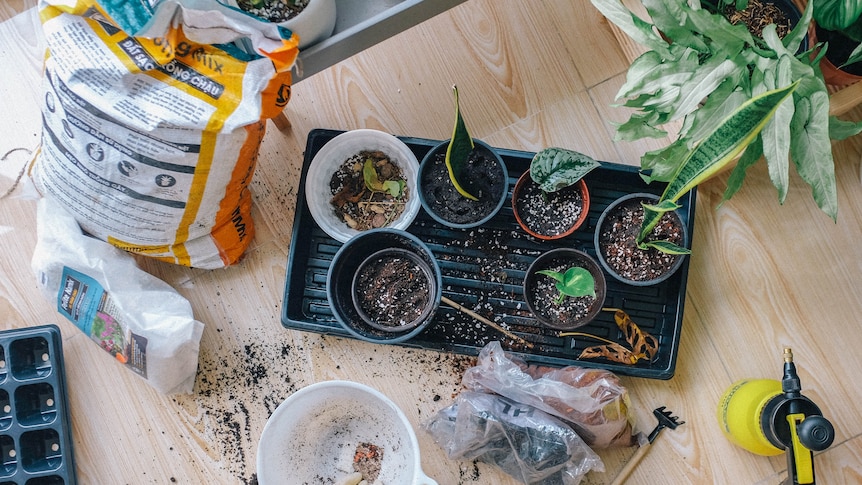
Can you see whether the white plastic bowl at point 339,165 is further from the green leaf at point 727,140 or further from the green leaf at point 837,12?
the green leaf at point 837,12

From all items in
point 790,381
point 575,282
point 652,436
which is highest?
point 575,282

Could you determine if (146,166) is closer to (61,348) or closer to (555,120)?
(61,348)

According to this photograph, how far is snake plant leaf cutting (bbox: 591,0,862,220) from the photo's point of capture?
2.45ft

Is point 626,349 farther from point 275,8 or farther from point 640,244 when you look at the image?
point 275,8

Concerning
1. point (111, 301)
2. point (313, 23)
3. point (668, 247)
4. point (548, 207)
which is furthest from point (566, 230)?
point (111, 301)

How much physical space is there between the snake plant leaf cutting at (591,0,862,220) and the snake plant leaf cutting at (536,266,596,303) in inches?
8.9

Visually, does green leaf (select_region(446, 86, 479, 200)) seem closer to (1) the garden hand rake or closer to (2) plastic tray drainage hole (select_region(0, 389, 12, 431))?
(1) the garden hand rake

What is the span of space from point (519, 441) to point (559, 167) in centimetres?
43

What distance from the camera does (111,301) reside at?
107 centimetres

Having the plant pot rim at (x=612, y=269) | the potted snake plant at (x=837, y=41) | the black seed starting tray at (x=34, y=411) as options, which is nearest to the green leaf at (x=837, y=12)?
the potted snake plant at (x=837, y=41)

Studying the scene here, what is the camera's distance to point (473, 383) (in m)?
1.07

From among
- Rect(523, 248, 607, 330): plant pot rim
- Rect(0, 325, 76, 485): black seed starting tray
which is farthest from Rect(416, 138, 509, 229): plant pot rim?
Rect(0, 325, 76, 485): black seed starting tray

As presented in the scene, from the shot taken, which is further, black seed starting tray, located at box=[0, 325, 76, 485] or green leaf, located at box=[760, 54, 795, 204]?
black seed starting tray, located at box=[0, 325, 76, 485]

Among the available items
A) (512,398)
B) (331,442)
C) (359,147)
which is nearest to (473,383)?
(512,398)
